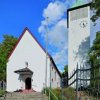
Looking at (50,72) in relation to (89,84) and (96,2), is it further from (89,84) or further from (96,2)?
(89,84)

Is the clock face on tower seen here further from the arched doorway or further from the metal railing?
the metal railing

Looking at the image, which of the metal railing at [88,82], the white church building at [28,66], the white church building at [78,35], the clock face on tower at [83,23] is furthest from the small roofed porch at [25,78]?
the metal railing at [88,82]

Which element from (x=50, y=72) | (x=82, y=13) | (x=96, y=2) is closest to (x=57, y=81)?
(x=50, y=72)

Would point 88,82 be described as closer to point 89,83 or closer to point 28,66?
point 89,83

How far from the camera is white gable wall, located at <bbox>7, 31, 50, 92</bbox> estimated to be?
54.1 m

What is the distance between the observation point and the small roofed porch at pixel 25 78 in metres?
54.2

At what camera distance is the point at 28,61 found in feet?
182

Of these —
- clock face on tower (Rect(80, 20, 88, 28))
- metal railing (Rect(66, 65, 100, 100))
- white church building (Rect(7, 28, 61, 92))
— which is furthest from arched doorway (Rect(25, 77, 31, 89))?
metal railing (Rect(66, 65, 100, 100))

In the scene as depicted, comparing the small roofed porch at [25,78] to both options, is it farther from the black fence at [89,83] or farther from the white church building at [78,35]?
the black fence at [89,83]

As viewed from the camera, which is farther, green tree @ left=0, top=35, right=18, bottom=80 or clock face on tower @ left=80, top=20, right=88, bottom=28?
green tree @ left=0, top=35, right=18, bottom=80

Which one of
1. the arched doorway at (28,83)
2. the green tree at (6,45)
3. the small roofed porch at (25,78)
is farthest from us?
the green tree at (6,45)

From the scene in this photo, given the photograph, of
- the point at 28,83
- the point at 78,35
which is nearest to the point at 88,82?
the point at 78,35

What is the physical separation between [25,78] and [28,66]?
174 cm

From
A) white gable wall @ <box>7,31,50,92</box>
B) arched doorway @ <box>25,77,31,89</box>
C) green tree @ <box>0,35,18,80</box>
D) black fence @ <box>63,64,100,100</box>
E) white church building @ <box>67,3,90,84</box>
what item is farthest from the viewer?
green tree @ <box>0,35,18,80</box>
